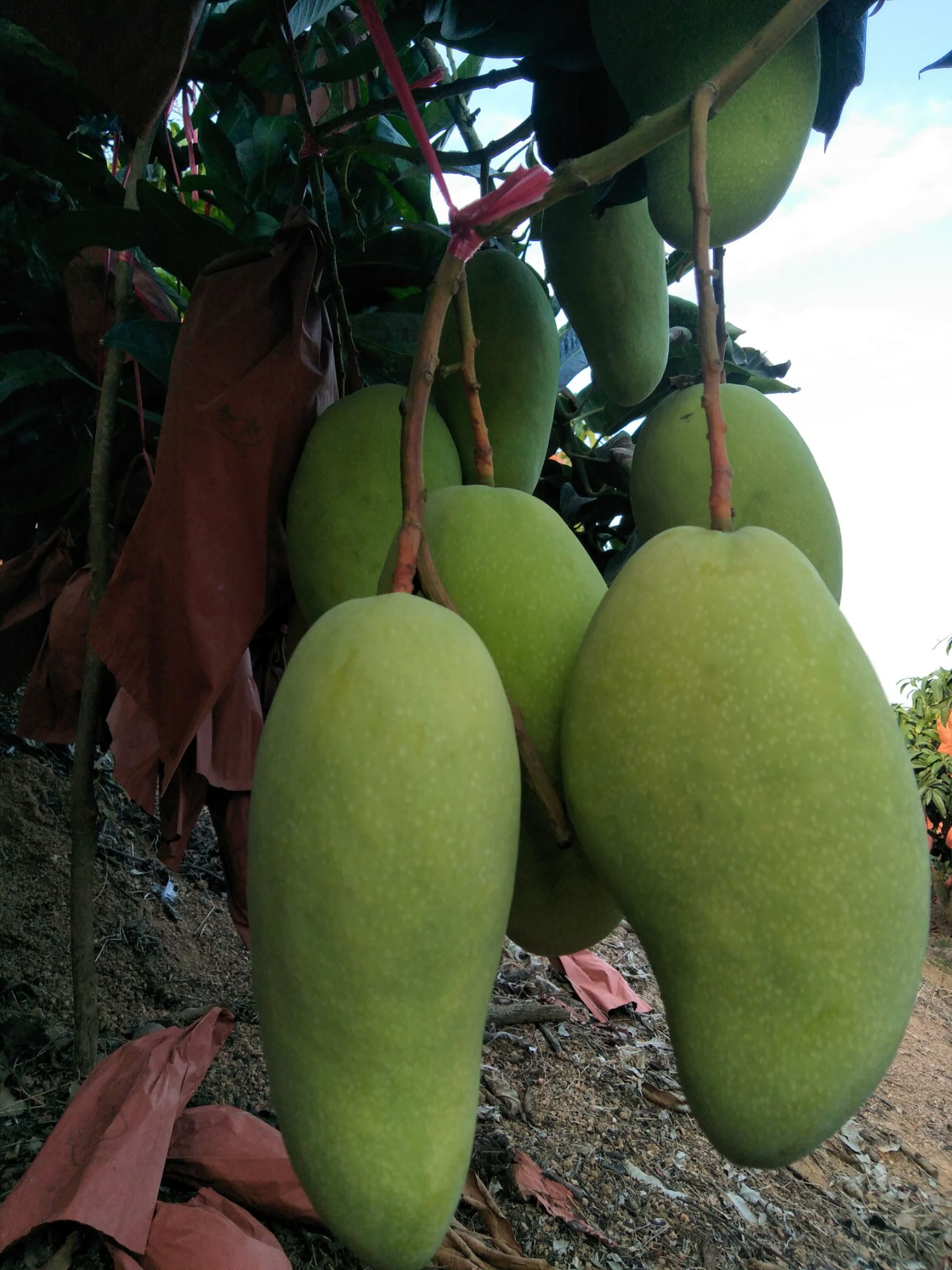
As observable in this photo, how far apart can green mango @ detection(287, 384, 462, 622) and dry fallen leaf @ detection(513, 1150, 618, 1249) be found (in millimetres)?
1027

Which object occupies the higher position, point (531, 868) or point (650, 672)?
point (650, 672)

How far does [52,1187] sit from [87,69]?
0.87m

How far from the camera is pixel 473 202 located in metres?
0.47

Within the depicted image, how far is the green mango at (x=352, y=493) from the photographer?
0.61 meters

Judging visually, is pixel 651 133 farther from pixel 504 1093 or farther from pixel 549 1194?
pixel 504 1093

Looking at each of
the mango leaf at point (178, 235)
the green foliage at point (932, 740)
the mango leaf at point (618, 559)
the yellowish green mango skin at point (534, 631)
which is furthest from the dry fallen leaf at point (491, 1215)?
the green foliage at point (932, 740)

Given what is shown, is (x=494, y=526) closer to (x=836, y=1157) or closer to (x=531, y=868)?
(x=531, y=868)

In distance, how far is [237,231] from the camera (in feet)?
3.27

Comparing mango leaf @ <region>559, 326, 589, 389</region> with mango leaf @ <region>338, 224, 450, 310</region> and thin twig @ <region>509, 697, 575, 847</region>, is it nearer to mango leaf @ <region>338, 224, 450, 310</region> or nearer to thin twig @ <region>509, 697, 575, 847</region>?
mango leaf @ <region>338, 224, 450, 310</region>

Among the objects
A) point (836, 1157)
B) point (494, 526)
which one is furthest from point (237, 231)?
point (836, 1157)

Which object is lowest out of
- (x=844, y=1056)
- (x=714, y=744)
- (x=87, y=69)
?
(x=844, y=1056)

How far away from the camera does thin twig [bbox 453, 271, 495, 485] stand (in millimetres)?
542

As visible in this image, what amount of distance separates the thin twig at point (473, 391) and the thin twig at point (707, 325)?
147 millimetres

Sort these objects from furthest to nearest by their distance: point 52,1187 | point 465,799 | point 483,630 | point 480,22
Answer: point 52,1187
point 480,22
point 483,630
point 465,799
